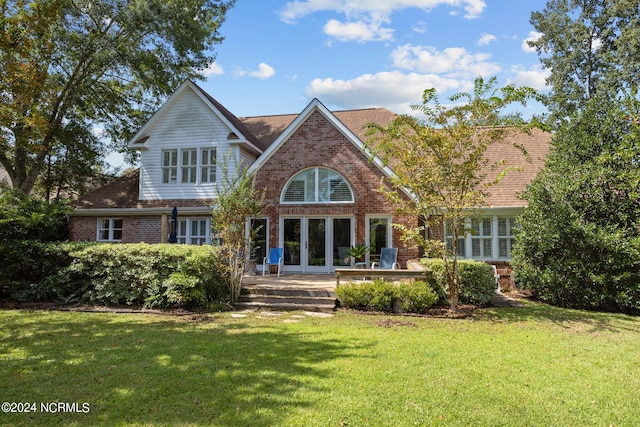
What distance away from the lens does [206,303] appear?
10.1m

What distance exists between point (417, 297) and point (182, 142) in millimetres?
12545

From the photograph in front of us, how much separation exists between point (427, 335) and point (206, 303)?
5.62m

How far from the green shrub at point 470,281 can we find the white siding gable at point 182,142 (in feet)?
33.6

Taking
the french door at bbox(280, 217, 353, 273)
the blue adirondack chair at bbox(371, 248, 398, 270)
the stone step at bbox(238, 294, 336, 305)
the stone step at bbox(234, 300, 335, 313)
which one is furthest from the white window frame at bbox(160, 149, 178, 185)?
the blue adirondack chair at bbox(371, 248, 398, 270)

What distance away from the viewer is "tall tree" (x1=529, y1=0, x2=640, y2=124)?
19.8 meters

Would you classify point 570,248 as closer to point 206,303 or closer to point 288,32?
point 206,303

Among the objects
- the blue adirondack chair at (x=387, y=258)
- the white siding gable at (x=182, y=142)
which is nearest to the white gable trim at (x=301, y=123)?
the white siding gable at (x=182, y=142)

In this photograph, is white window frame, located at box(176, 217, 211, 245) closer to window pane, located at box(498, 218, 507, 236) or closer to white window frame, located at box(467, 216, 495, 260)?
white window frame, located at box(467, 216, 495, 260)

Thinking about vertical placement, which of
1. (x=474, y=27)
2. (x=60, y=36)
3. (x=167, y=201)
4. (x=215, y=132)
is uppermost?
(x=60, y=36)

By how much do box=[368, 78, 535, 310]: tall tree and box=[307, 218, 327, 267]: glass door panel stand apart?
18.2ft

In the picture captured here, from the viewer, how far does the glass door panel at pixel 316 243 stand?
15062 millimetres

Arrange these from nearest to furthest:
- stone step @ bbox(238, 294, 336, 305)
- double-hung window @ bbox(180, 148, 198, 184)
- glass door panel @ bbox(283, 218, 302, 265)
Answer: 1. stone step @ bbox(238, 294, 336, 305)
2. glass door panel @ bbox(283, 218, 302, 265)
3. double-hung window @ bbox(180, 148, 198, 184)

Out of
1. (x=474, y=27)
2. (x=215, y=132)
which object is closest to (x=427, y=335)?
(x=474, y=27)

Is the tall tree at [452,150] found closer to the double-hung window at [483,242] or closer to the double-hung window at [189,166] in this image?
the double-hung window at [483,242]
